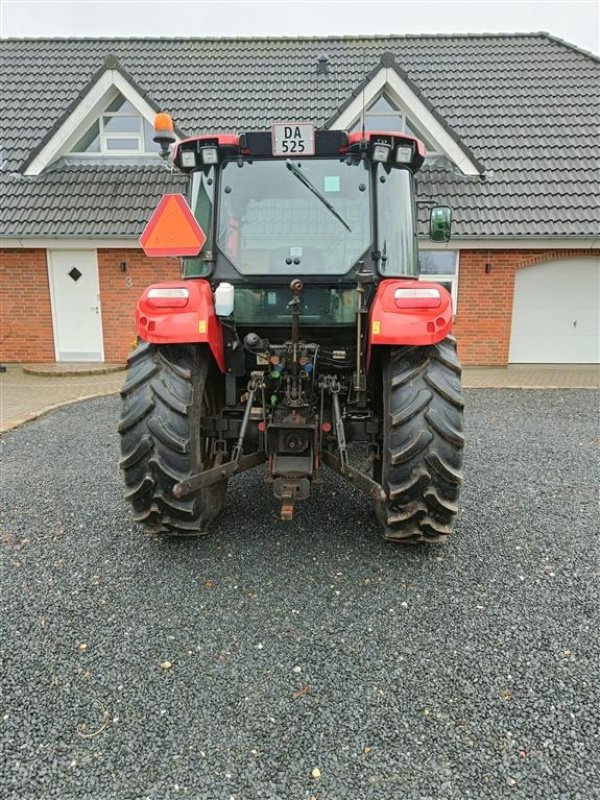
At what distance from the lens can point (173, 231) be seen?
11.2ft

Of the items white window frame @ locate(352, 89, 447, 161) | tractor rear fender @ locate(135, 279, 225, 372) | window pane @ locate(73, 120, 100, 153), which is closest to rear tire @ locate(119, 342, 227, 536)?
tractor rear fender @ locate(135, 279, 225, 372)

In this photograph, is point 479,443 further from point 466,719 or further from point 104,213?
point 104,213

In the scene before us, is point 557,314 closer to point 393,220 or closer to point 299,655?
point 393,220

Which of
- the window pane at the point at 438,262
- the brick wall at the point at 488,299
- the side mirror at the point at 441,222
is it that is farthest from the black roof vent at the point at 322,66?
the side mirror at the point at 441,222

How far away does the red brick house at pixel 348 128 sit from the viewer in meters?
10.4

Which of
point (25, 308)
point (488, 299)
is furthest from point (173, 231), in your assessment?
point (25, 308)

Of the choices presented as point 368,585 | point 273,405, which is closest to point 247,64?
point 273,405

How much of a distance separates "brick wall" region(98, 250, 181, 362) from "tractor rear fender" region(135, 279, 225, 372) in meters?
7.57

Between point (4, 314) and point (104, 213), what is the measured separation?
9.02 feet

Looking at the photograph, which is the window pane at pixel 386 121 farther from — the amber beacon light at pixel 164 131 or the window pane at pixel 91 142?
the amber beacon light at pixel 164 131

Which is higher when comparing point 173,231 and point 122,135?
point 122,135

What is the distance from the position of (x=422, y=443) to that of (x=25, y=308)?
32.4ft

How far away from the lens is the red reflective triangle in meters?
3.37

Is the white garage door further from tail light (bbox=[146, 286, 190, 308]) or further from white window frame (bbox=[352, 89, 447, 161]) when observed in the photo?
tail light (bbox=[146, 286, 190, 308])
